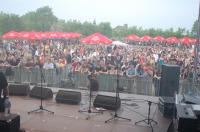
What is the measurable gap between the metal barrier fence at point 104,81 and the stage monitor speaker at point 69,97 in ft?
6.83

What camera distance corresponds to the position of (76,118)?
8.19 meters

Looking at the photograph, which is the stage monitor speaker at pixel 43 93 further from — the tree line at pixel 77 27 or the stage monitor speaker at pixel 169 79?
the tree line at pixel 77 27

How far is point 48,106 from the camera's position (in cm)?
949

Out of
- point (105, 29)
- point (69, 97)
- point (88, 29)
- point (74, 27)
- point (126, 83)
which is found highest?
point (74, 27)

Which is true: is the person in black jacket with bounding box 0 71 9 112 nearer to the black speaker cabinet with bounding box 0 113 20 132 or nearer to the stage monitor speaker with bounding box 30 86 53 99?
the black speaker cabinet with bounding box 0 113 20 132

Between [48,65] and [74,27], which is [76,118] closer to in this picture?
[48,65]

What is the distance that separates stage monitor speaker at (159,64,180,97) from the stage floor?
78 centimetres

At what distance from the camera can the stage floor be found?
291 inches

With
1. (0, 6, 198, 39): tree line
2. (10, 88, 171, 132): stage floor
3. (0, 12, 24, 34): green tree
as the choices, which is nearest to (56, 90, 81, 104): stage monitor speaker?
(10, 88, 171, 132): stage floor

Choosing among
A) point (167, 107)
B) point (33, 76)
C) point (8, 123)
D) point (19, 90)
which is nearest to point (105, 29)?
point (33, 76)

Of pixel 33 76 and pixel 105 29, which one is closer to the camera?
pixel 33 76

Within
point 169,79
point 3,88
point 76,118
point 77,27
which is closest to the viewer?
point 3,88

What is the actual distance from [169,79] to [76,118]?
3943mm

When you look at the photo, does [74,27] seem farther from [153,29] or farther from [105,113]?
[105,113]
